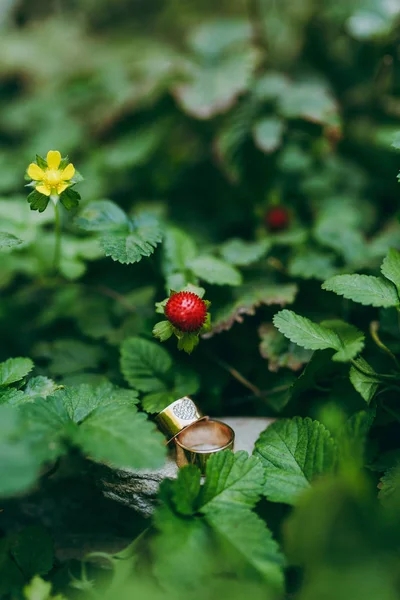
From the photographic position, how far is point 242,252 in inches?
58.9

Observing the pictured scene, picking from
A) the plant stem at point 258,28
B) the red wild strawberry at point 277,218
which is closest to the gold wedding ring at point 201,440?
the red wild strawberry at point 277,218

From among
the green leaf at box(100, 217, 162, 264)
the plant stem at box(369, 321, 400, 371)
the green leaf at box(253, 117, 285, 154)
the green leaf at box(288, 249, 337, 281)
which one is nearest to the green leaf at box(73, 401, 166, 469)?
the green leaf at box(100, 217, 162, 264)

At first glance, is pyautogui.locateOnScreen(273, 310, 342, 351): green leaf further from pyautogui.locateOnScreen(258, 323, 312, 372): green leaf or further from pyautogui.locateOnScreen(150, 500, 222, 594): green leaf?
pyautogui.locateOnScreen(150, 500, 222, 594): green leaf

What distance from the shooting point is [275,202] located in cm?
186

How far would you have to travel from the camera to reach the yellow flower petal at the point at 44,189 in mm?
1163

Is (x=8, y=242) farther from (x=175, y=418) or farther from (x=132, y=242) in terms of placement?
(x=175, y=418)

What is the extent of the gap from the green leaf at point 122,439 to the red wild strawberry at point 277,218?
1.00 meters

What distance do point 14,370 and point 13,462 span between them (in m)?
0.37

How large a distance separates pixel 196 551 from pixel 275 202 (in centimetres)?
129

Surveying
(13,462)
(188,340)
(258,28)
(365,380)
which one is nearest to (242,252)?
(188,340)

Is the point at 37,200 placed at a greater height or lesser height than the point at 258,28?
lesser

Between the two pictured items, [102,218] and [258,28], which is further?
[258,28]

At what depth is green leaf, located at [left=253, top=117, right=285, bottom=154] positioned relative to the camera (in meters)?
1.75

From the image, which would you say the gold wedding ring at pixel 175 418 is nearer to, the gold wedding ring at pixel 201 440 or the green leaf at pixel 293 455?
the gold wedding ring at pixel 201 440
